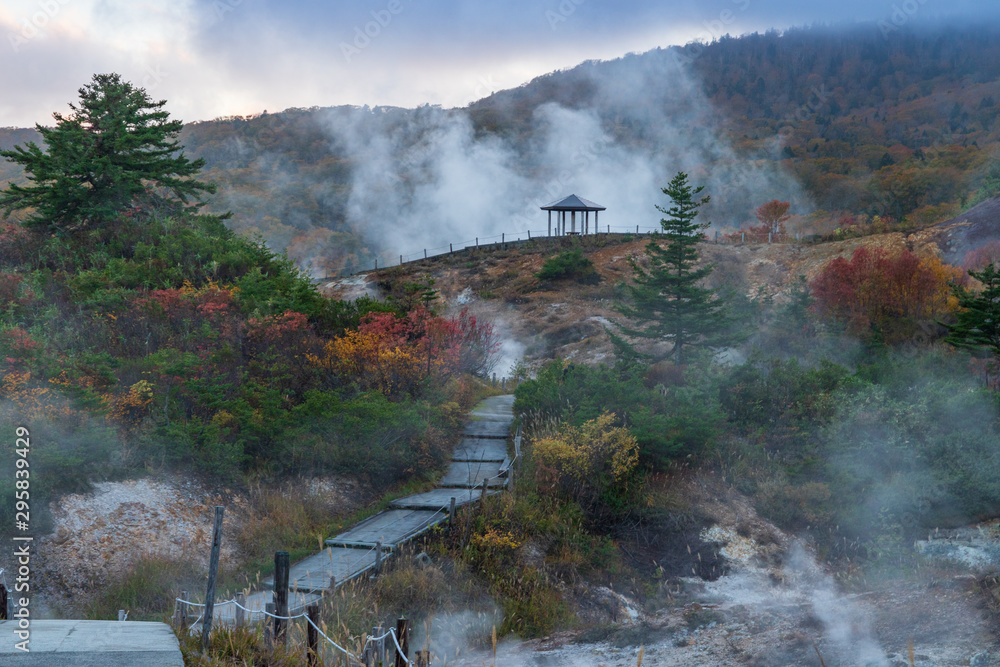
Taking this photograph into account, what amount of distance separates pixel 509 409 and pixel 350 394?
473cm

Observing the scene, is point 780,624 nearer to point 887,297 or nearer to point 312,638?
point 312,638

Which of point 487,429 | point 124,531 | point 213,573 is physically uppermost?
point 213,573

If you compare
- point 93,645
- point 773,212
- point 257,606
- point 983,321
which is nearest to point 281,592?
point 257,606

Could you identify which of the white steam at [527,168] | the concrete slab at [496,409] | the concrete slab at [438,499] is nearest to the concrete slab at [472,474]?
the concrete slab at [438,499]

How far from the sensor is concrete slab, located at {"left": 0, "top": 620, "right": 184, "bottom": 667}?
468cm

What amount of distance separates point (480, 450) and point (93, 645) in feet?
32.2

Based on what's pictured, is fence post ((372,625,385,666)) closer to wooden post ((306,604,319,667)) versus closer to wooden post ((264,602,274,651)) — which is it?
wooden post ((306,604,319,667))

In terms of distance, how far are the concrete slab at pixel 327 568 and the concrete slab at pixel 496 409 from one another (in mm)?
6953

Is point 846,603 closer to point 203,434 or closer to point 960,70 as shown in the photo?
point 203,434

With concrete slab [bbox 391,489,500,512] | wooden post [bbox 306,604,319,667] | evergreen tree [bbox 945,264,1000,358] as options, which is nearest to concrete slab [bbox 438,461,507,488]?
concrete slab [bbox 391,489,500,512]

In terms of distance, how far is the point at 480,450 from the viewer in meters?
14.5

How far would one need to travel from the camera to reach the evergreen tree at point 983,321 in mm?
16031

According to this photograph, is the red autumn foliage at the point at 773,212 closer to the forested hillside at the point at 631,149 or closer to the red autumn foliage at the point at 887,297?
the forested hillside at the point at 631,149

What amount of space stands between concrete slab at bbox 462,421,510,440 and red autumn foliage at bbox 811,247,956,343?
1157 centimetres
